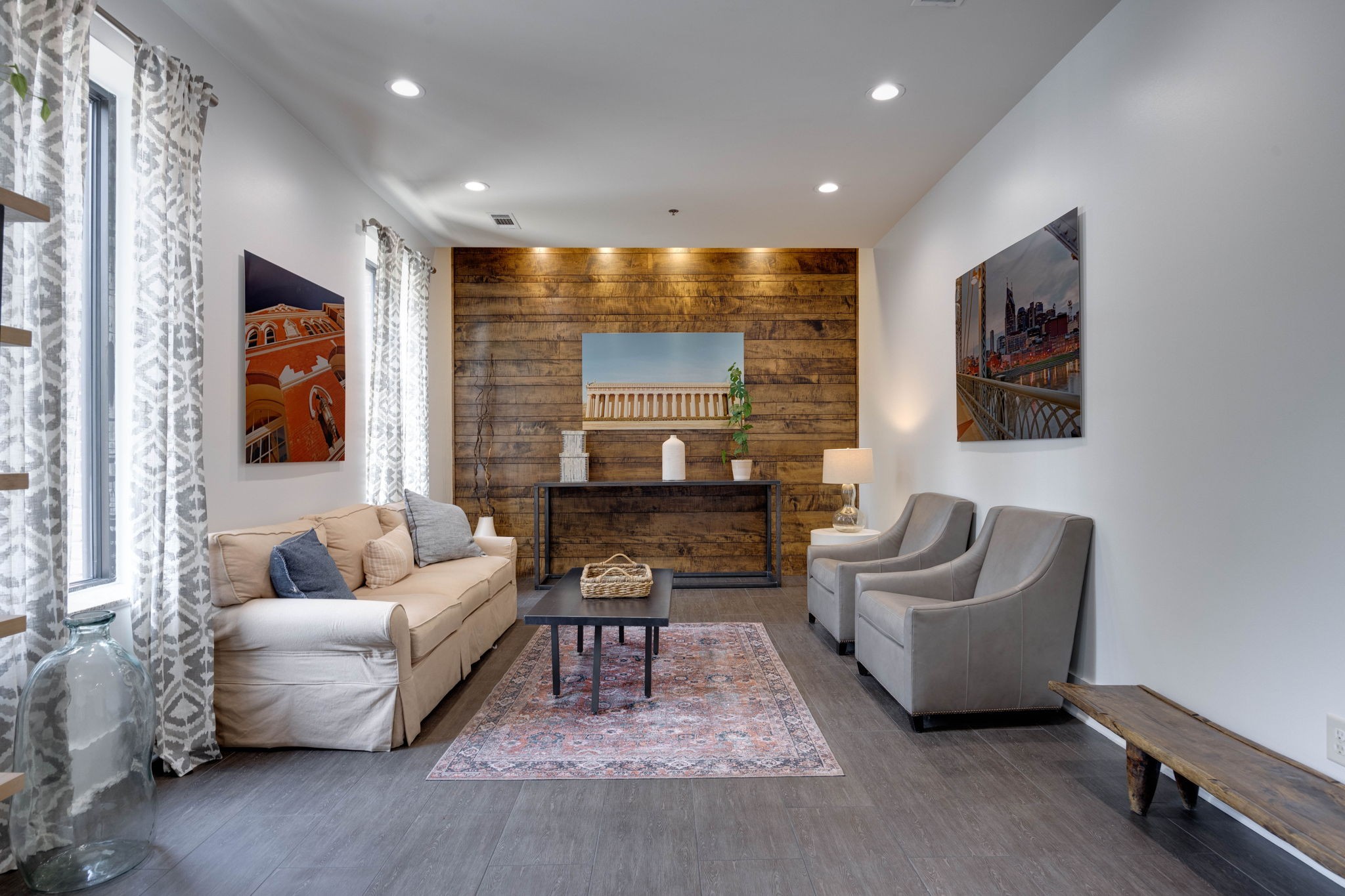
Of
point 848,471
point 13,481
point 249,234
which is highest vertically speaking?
point 249,234

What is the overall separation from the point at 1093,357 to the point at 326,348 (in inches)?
150

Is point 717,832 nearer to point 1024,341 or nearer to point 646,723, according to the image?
point 646,723

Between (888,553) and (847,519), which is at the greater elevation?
(847,519)

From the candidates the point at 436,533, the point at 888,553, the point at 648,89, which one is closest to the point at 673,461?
the point at 888,553

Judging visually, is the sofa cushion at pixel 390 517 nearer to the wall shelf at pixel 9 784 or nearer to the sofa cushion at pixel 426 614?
the sofa cushion at pixel 426 614

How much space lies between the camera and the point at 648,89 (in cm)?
345

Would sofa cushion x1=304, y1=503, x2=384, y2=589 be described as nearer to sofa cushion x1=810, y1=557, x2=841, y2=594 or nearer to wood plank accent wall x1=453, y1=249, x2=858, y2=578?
wood plank accent wall x1=453, y1=249, x2=858, y2=578

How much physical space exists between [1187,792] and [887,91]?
3064 millimetres

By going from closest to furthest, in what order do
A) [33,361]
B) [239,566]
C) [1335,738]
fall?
[1335,738] → [33,361] → [239,566]

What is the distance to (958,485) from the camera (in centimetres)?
435

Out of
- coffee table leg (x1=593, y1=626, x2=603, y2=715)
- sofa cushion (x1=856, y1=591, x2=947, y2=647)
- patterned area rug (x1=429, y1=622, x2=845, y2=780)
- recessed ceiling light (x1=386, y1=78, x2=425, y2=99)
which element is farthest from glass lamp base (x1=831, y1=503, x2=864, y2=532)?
recessed ceiling light (x1=386, y1=78, x2=425, y2=99)

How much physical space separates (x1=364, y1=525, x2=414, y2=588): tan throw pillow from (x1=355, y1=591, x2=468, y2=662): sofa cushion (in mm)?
66

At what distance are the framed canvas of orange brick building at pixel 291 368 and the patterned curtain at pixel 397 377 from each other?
1.31ft

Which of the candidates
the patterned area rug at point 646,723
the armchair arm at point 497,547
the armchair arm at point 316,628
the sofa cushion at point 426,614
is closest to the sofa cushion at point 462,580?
the sofa cushion at point 426,614
